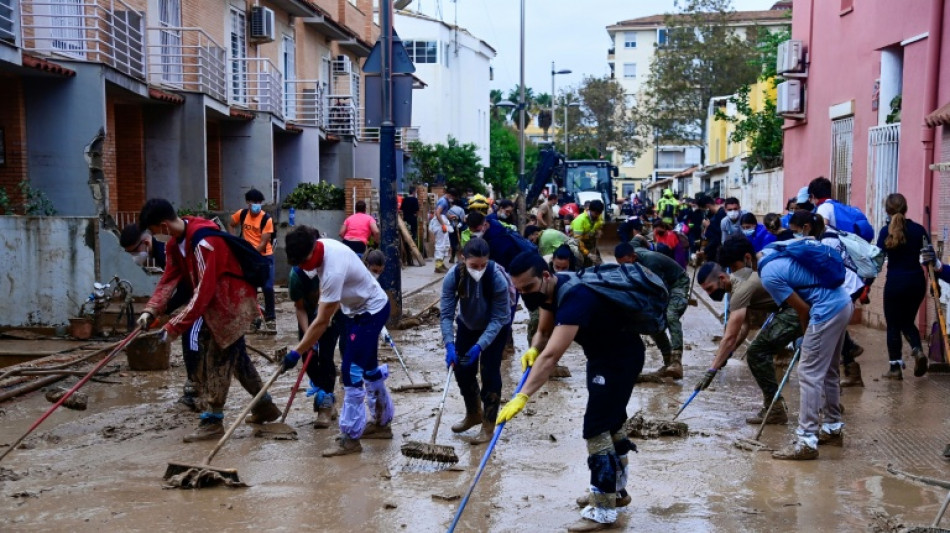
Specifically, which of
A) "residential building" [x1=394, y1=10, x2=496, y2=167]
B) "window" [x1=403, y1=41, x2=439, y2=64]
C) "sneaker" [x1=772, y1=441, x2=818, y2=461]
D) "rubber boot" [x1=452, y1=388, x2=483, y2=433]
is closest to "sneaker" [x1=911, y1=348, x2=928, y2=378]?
"sneaker" [x1=772, y1=441, x2=818, y2=461]

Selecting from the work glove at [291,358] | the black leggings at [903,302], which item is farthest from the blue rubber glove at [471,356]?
the black leggings at [903,302]

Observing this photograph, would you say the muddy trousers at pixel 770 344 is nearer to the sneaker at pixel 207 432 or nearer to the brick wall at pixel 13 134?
the sneaker at pixel 207 432

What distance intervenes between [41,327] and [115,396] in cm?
297

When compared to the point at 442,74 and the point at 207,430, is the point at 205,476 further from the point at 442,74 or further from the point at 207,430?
the point at 442,74

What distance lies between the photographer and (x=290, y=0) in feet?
89.2

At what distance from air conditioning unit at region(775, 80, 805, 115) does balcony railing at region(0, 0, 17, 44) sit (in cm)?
1304

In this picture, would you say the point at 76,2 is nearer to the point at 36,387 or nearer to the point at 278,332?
the point at 278,332

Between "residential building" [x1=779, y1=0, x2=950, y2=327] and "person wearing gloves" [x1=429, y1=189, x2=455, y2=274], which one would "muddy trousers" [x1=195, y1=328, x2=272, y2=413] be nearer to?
"residential building" [x1=779, y1=0, x2=950, y2=327]

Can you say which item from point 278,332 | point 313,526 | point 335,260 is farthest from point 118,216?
point 313,526

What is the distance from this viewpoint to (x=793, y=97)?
1942cm

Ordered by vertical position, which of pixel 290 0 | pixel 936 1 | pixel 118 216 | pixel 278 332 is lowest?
pixel 278 332

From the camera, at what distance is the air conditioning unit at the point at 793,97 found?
19.4 metres

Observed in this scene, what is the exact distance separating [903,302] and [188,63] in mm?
14947

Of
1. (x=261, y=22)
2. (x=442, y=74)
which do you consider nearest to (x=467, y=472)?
(x=261, y=22)
